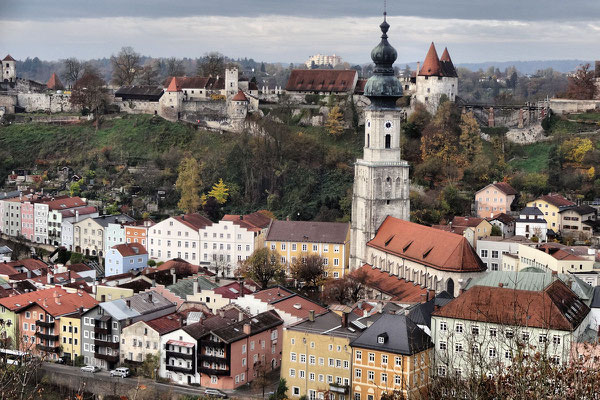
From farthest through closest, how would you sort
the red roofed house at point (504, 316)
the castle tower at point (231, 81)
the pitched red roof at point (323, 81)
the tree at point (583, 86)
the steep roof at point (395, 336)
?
1. the castle tower at point (231, 81)
2. the pitched red roof at point (323, 81)
3. the tree at point (583, 86)
4. the steep roof at point (395, 336)
5. the red roofed house at point (504, 316)

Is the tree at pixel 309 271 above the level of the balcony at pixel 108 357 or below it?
above

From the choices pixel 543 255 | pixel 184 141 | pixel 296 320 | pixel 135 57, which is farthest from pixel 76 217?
pixel 135 57

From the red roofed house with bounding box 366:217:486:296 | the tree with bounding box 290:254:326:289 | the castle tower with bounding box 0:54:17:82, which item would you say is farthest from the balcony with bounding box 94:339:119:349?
→ the castle tower with bounding box 0:54:17:82

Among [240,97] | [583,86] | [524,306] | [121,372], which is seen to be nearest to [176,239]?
[240,97]

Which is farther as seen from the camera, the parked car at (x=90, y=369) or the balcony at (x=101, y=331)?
the balcony at (x=101, y=331)

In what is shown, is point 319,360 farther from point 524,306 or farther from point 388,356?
point 524,306

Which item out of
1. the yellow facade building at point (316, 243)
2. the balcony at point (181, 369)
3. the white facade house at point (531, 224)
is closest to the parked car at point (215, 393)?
the balcony at point (181, 369)

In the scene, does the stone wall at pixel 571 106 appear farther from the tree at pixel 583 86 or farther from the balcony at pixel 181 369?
the balcony at pixel 181 369
